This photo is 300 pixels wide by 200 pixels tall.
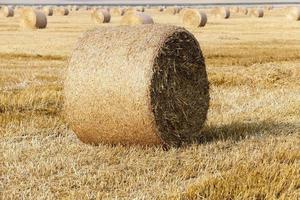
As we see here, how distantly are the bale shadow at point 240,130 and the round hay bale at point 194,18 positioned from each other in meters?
30.4

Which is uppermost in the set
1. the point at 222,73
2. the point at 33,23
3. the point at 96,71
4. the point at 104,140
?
the point at 96,71

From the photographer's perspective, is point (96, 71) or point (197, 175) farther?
point (96, 71)

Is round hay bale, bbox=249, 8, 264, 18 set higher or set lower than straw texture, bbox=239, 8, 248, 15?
higher

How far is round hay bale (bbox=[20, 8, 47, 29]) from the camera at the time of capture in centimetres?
3759

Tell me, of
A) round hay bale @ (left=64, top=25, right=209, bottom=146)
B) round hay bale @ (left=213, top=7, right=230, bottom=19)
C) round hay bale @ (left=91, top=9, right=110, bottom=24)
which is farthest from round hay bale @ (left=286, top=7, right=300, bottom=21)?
round hay bale @ (left=64, top=25, right=209, bottom=146)

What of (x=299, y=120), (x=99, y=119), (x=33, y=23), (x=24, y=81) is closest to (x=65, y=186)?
(x=99, y=119)

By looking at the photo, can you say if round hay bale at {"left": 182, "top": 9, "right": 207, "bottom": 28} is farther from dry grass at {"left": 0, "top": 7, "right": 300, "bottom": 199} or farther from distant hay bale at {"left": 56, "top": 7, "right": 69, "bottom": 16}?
distant hay bale at {"left": 56, "top": 7, "right": 69, "bottom": 16}

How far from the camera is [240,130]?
922cm

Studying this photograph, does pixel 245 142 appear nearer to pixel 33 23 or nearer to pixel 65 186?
pixel 65 186

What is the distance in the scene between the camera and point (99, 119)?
26.9ft

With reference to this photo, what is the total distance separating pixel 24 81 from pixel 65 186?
8.48m

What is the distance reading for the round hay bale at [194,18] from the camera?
39.9 meters

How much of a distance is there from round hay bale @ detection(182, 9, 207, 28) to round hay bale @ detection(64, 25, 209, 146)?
3149 cm

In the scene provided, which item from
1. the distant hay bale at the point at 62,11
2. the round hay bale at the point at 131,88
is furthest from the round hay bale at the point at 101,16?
the round hay bale at the point at 131,88
